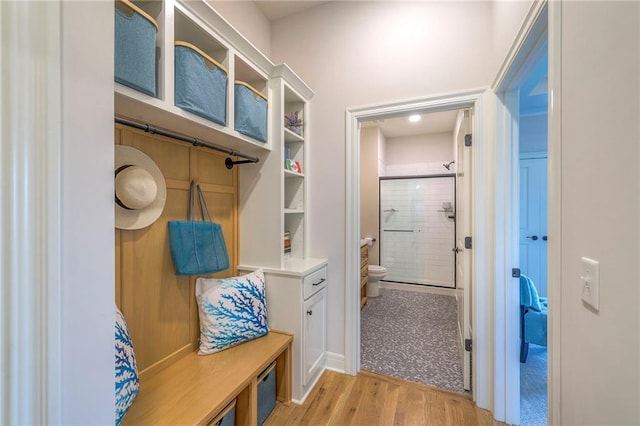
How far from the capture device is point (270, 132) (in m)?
1.86

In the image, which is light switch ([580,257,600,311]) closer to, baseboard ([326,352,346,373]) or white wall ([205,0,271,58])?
baseboard ([326,352,346,373])

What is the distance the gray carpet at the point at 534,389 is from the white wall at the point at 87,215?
2.18 meters

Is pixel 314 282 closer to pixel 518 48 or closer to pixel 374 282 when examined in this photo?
pixel 518 48

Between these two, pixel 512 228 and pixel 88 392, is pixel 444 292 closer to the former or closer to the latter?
pixel 512 228

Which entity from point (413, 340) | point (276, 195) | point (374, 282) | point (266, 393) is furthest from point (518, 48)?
point (374, 282)

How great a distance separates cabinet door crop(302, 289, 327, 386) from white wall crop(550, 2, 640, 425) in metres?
1.30

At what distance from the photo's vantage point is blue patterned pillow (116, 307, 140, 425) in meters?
1.00

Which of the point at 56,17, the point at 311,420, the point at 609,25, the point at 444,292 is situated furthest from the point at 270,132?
the point at 444,292

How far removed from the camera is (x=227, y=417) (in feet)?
4.29

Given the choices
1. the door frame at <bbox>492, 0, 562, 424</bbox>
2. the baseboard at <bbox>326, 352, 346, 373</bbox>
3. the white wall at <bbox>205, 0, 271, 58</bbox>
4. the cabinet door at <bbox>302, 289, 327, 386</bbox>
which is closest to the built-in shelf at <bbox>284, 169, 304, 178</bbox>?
the cabinet door at <bbox>302, 289, 327, 386</bbox>

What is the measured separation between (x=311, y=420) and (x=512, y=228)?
1.66 m

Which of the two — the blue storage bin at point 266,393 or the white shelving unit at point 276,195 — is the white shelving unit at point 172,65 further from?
the blue storage bin at point 266,393

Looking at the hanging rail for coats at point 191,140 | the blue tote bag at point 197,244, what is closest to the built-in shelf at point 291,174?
the hanging rail for coats at point 191,140

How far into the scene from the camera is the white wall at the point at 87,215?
494 millimetres
